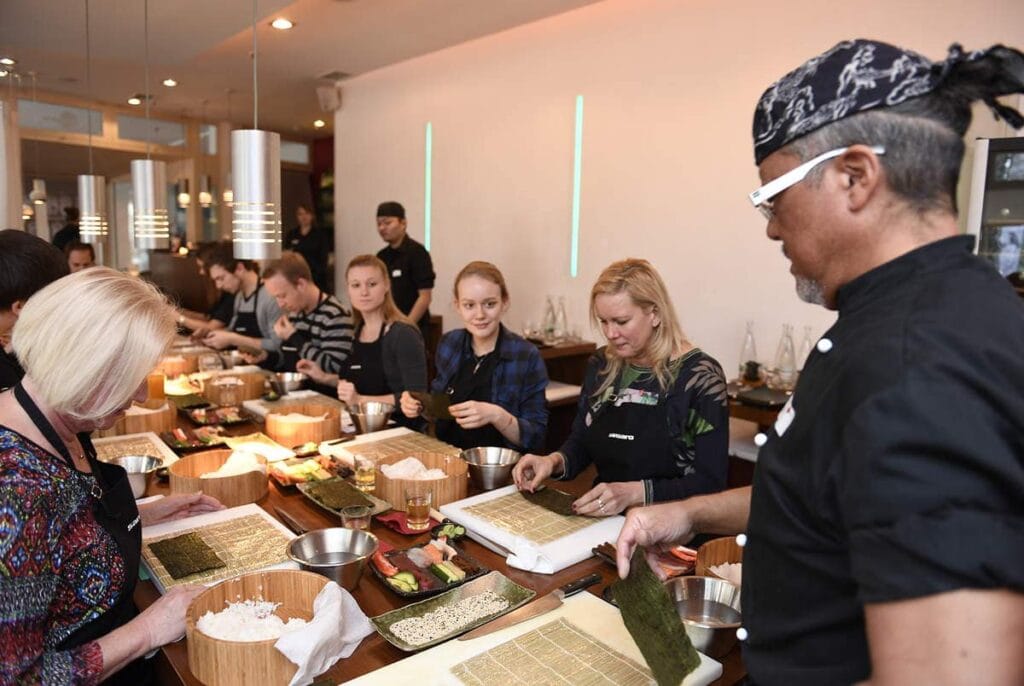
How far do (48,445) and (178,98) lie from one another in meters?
8.88

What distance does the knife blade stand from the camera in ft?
4.25

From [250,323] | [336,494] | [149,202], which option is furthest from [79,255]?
[336,494]

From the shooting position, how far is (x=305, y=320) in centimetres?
416

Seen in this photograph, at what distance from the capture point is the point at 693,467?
209cm

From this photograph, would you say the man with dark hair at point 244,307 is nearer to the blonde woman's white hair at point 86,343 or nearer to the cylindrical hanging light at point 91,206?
the cylindrical hanging light at point 91,206

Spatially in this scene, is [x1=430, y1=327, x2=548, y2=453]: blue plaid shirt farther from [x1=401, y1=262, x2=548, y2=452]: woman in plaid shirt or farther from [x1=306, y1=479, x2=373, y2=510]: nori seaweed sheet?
[x1=306, y1=479, x2=373, y2=510]: nori seaweed sheet

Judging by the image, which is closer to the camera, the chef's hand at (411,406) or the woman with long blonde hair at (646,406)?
the woman with long blonde hair at (646,406)

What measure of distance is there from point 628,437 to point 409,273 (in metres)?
3.75

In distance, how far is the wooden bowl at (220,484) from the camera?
193 cm

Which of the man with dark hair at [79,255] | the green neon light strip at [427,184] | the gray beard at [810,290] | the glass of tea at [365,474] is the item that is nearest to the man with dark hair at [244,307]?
the man with dark hair at [79,255]

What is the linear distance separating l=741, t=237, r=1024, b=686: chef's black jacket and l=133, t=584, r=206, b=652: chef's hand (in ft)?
3.51

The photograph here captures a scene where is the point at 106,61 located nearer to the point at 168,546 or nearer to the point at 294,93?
the point at 294,93

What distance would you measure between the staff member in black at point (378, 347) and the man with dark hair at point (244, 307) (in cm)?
141

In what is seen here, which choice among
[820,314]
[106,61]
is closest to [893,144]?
[820,314]
